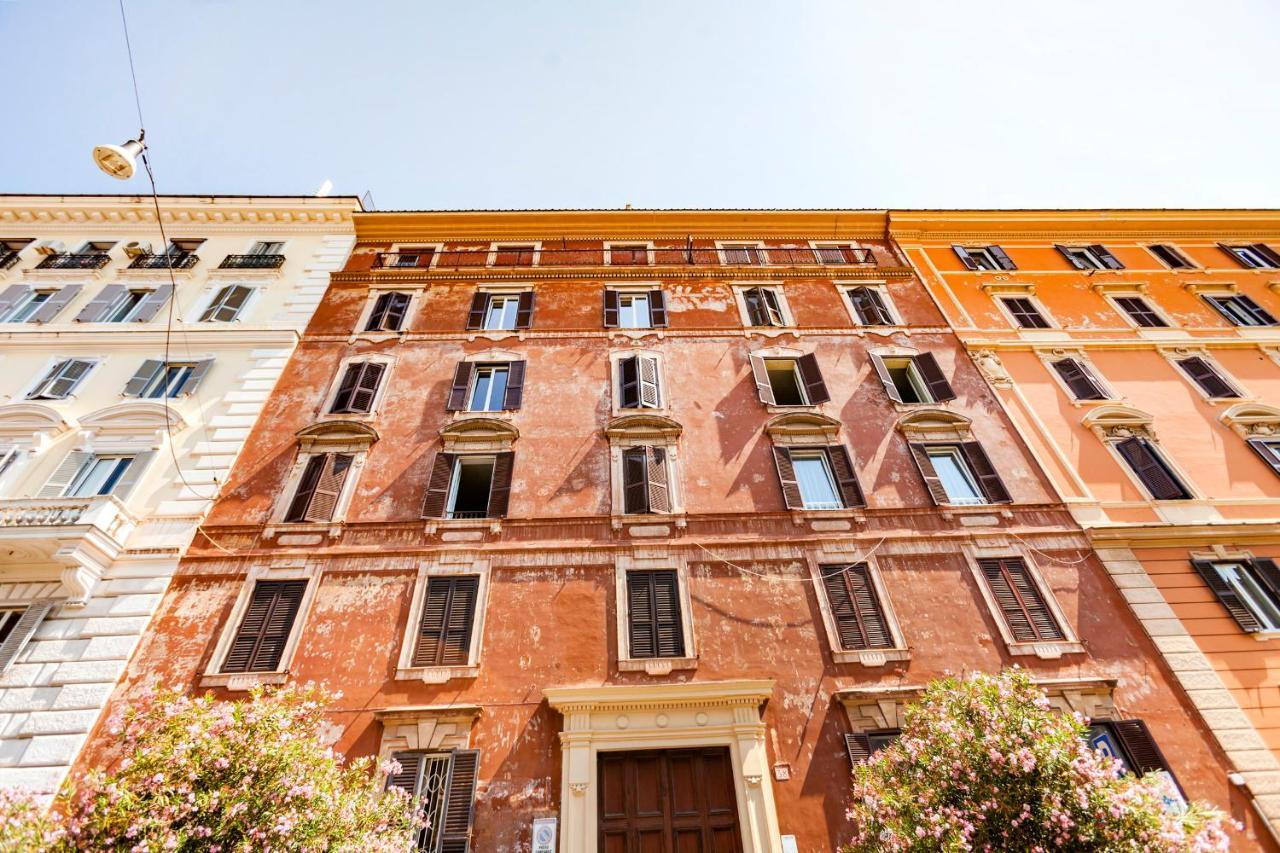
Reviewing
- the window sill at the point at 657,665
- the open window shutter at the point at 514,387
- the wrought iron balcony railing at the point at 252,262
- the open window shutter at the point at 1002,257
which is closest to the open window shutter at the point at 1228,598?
the window sill at the point at 657,665

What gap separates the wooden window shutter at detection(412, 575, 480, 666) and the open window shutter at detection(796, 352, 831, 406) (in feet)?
30.3

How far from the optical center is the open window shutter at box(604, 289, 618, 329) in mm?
17450

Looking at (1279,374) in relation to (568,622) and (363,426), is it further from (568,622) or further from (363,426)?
(363,426)

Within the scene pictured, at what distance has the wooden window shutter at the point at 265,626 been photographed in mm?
10547

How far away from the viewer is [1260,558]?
39.6ft

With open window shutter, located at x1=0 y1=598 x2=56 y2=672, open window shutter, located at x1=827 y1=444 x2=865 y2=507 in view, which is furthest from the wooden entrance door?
open window shutter, located at x1=0 y1=598 x2=56 y2=672

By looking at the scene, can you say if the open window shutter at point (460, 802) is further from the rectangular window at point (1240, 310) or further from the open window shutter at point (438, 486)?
the rectangular window at point (1240, 310)

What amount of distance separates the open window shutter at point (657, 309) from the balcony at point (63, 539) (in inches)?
504

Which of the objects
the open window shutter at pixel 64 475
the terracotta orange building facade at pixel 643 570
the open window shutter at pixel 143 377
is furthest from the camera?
the open window shutter at pixel 143 377

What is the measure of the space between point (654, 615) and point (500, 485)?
4420 mm

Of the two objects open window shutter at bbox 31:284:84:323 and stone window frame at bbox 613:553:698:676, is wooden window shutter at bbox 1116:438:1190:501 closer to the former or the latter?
stone window frame at bbox 613:553:698:676

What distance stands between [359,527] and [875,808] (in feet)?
33.8

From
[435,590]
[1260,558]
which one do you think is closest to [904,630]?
[1260,558]

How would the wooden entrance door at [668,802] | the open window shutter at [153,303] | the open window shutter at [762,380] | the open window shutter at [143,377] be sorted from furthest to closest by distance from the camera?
1. the open window shutter at [153,303]
2. the open window shutter at [762,380]
3. the open window shutter at [143,377]
4. the wooden entrance door at [668,802]
